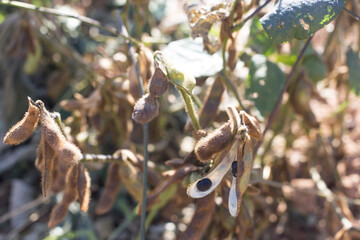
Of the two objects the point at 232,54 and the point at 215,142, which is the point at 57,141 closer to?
the point at 215,142

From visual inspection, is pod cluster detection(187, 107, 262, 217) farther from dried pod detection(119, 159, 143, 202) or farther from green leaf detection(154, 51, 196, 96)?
dried pod detection(119, 159, 143, 202)

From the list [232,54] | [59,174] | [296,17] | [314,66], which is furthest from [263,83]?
[59,174]

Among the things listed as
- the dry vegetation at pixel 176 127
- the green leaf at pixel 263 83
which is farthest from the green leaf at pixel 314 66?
the green leaf at pixel 263 83

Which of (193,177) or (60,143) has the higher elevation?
(60,143)

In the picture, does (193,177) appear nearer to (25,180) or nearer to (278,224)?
(278,224)

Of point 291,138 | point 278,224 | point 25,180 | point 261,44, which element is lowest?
point 278,224

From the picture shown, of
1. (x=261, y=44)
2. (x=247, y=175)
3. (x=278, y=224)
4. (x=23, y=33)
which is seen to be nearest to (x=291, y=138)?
(x=278, y=224)
